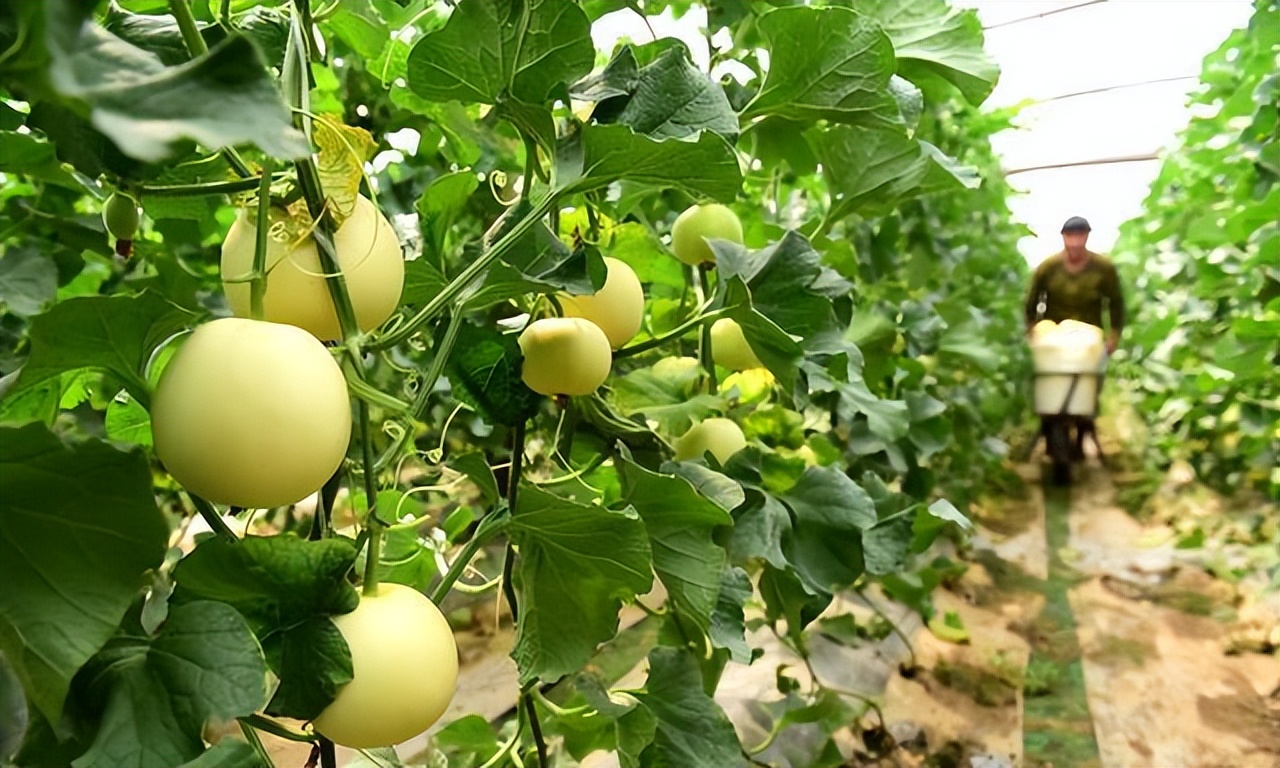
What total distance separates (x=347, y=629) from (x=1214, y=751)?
1507 millimetres

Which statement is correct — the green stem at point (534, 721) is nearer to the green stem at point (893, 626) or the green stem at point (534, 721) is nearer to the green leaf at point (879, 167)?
the green leaf at point (879, 167)

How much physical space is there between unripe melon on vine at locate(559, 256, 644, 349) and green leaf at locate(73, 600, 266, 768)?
1.01 feet

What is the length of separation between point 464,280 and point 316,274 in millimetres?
73

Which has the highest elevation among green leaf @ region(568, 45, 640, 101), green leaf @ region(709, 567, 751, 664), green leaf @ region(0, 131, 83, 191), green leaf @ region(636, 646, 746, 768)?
green leaf @ region(568, 45, 640, 101)

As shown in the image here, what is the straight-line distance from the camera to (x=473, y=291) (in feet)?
1.48

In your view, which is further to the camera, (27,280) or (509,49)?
(27,280)

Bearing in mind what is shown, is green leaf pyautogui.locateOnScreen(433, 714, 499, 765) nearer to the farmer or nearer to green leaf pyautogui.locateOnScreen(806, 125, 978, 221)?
green leaf pyautogui.locateOnScreen(806, 125, 978, 221)

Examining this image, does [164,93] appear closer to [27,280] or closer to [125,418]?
[125,418]

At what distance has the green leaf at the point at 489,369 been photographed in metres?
0.58

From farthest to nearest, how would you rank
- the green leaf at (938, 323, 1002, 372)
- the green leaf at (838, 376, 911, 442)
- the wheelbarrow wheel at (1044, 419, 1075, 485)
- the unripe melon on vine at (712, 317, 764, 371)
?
the wheelbarrow wheel at (1044, 419, 1075, 485) < the green leaf at (938, 323, 1002, 372) < the green leaf at (838, 376, 911, 442) < the unripe melon on vine at (712, 317, 764, 371)

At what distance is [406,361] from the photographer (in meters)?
0.99

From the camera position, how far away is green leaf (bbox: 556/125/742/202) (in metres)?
0.43

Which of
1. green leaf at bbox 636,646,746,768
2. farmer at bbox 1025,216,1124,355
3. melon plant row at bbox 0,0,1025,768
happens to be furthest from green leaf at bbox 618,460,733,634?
farmer at bbox 1025,216,1124,355

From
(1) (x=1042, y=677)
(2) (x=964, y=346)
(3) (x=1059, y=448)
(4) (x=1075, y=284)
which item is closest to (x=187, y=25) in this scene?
(2) (x=964, y=346)
